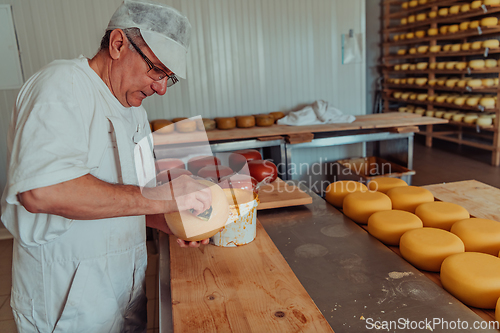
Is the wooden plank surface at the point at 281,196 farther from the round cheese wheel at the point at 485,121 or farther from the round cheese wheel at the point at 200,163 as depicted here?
the round cheese wheel at the point at 485,121

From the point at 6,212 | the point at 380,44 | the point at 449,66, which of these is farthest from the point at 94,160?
the point at 380,44

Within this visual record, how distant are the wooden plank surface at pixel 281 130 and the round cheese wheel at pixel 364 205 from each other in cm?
164

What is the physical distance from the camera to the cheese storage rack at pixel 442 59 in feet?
16.4

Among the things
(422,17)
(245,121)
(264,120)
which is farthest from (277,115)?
(422,17)

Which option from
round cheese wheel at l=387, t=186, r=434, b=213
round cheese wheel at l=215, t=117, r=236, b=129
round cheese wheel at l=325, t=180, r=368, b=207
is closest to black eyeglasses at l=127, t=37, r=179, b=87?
round cheese wheel at l=325, t=180, r=368, b=207

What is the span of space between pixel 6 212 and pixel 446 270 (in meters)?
1.33

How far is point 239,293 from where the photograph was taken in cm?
106

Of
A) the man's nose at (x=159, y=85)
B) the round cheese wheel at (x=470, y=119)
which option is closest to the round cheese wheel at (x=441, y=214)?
the man's nose at (x=159, y=85)

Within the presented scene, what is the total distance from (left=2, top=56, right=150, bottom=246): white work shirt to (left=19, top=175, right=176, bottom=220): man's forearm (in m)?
0.02

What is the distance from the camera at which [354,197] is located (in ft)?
5.73

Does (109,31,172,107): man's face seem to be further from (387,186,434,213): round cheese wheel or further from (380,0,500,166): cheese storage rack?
(380,0,500,166): cheese storage rack

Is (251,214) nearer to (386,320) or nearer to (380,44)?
(386,320)

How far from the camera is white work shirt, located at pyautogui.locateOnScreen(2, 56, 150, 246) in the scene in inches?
31.5

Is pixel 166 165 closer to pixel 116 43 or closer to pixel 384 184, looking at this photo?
pixel 116 43
